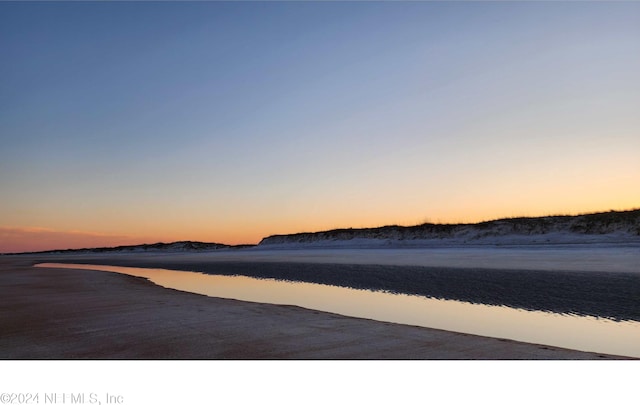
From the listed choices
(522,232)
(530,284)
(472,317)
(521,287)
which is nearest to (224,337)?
(472,317)

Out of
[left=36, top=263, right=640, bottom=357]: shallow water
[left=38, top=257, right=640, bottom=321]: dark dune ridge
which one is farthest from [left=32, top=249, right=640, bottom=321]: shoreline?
[left=36, top=263, right=640, bottom=357]: shallow water

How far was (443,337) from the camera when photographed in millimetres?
6402

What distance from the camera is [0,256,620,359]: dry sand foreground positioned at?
18.2ft

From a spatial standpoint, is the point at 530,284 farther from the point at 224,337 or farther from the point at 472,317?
the point at 224,337

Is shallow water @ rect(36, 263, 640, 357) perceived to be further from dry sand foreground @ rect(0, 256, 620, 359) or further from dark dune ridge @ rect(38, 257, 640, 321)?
dry sand foreground @ rect(0, 256, 620, 359)

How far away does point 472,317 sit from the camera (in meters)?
8.64

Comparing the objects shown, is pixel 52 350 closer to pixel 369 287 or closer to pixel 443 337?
pixel 443 337

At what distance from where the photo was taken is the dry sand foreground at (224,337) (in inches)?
218

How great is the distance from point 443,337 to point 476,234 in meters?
39.7

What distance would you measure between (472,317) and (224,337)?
4654mm

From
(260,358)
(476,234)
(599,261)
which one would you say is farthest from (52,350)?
(476,234)

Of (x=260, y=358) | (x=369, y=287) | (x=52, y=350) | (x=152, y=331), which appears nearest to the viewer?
(x=260, y=358)

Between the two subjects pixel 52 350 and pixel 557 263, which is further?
pixel 557 263
